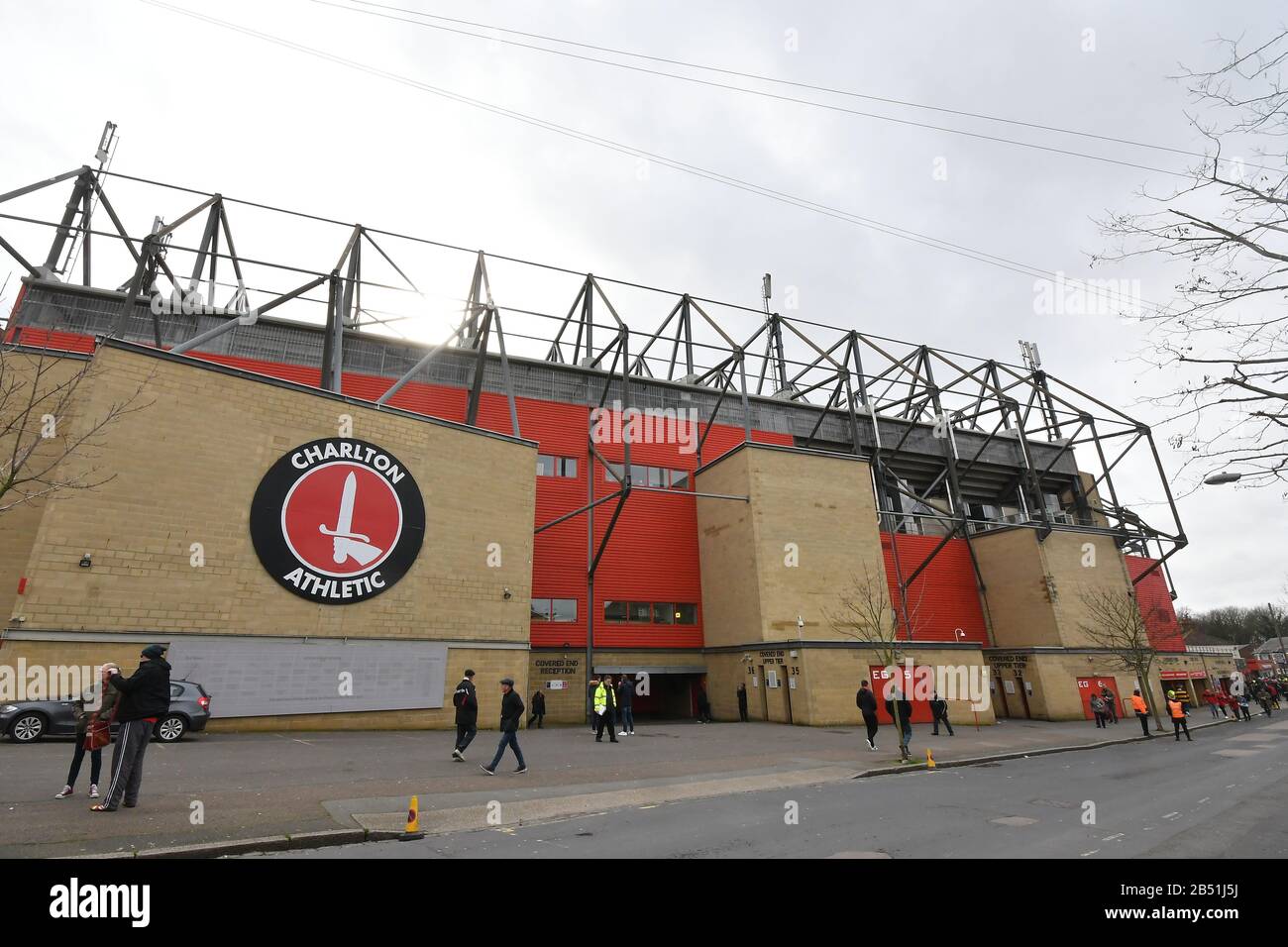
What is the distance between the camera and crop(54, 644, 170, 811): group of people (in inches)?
290

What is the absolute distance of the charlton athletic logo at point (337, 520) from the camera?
16.8 meters

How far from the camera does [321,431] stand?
18266 mm

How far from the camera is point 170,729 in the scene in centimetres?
1351

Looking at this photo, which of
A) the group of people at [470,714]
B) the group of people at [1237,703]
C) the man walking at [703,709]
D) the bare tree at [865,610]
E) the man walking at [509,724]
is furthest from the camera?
the group of people at [1237,703]

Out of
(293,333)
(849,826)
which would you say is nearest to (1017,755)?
(849,826)

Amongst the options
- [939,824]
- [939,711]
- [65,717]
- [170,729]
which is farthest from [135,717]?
[939,711]

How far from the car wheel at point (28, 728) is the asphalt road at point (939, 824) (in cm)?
1062

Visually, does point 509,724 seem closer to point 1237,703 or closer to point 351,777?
point 351,777

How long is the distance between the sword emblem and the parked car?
466 centimetres

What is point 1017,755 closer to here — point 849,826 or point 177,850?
point 849,826

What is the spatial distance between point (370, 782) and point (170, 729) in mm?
6780

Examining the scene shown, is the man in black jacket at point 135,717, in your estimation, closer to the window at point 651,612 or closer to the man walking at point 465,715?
the man walking at point 465,715
